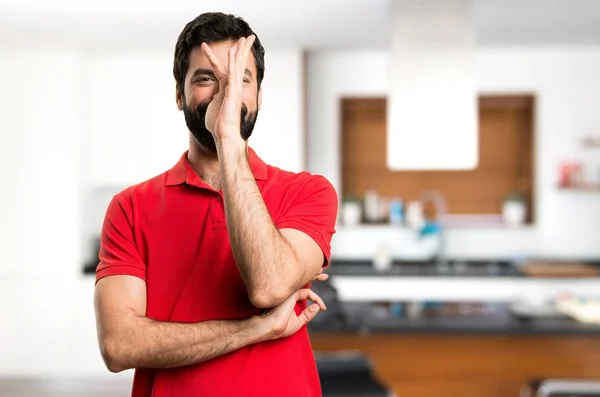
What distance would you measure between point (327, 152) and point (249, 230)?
5.08 metres

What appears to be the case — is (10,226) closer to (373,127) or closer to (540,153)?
(373,127)

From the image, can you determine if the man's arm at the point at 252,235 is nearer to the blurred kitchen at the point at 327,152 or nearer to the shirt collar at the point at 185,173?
the shirt collar at the point at 185,173

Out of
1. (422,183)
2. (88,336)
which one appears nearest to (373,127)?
(422,183)

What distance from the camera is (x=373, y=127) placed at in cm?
620

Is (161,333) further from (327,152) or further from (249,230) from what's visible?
(327,152)

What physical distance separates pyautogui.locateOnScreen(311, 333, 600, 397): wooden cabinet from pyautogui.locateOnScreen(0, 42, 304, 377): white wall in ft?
8.62

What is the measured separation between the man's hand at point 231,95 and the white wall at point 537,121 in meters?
4.99

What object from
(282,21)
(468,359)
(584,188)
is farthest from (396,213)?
(468,359)

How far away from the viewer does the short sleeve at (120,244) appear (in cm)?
129

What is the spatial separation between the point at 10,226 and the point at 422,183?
310cm

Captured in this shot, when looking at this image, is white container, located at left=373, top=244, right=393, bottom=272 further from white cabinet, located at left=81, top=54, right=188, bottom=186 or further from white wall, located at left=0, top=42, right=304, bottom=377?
white cabinet, located at left=81, top=54, right=188, bottom=186

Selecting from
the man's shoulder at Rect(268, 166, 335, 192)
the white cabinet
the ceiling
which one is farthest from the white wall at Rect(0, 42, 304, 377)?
the man's shoulder at Rect(268, 166, 335, 192)

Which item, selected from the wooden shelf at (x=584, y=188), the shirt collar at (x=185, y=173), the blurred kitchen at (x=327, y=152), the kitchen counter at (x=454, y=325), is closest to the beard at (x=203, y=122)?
the shirt collar at (x=185, y=173)

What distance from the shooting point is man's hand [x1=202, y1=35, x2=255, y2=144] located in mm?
1124
